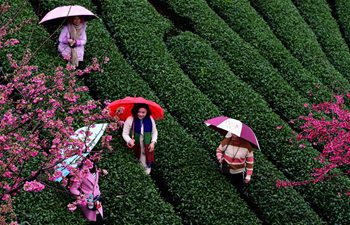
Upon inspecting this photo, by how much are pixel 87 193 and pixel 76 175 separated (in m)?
1.63

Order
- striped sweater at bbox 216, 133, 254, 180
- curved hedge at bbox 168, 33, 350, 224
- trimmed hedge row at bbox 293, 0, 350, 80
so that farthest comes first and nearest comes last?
A: trimmed hedge row at bbox 293, 0, 350, 80 < curved hedge at bbox 168, 33, 350, 224 < striped sweater at bbox 216, 133, 254, 180

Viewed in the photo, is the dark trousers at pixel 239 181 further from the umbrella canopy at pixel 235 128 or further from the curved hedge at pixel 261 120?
the umbrella canopy at pixel 235 128

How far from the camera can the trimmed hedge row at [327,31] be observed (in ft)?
66.8

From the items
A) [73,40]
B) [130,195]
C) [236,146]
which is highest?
[73,40]

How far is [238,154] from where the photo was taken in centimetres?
1187

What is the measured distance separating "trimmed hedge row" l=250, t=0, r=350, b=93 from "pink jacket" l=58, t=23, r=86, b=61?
8.51 metres

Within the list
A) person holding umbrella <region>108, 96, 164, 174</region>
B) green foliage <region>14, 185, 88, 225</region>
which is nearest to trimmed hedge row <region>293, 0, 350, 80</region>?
person holding umbrella <region>108, 96, 164, 174</region>

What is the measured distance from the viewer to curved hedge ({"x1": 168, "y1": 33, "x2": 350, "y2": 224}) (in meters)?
13.4

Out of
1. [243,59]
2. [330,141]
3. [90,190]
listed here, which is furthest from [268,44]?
[90,190]

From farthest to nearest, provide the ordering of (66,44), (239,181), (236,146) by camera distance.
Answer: (66,44) < (239,181) < (236,146)

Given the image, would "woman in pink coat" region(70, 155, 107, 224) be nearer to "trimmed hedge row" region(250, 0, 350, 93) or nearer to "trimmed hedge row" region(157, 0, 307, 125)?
"trimmed hedge row" region(157, 0, 307, 125)

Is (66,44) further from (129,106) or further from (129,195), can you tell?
(129,195)

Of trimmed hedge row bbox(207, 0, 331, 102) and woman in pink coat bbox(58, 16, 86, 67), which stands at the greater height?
woman in pink coat bbox(58, 16, 86, 67)

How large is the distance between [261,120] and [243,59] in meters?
3.15
